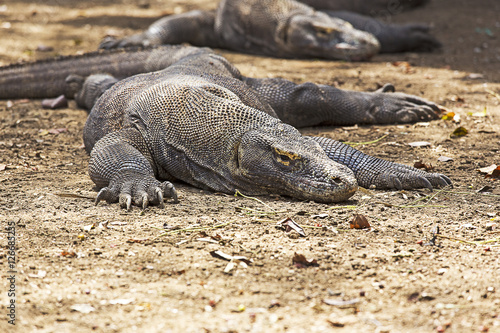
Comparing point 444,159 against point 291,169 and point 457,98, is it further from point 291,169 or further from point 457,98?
point 457,98

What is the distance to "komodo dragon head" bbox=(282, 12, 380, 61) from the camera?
8.63 meters

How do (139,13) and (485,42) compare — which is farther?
(139,13)

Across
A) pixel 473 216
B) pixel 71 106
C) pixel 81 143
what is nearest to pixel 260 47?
pixel 71 106

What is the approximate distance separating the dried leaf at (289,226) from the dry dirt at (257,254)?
48 millimetres

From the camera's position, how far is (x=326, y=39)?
8797 millimetres

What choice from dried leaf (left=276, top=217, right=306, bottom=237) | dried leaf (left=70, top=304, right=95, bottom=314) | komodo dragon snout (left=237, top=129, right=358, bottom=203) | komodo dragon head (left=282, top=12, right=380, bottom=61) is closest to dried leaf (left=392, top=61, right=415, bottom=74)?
komodo dragon head (left=282, top=12, right=380, bottom=61)

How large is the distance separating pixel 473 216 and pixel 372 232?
2.38ft

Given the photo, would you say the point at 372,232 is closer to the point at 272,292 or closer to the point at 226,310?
the point at 272,292

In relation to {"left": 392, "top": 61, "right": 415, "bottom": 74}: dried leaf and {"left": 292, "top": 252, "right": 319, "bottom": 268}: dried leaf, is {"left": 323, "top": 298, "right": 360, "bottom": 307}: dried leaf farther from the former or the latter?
{"left": 392, "top": 61, "right": 415, "bottom": 74}: dried leaf

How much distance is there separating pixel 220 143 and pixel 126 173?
71cm

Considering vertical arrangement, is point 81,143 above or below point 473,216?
below

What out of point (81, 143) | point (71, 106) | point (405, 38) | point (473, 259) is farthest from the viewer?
point (405, 38)

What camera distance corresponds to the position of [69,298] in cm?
288

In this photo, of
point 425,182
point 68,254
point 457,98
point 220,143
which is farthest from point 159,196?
point 457,98
